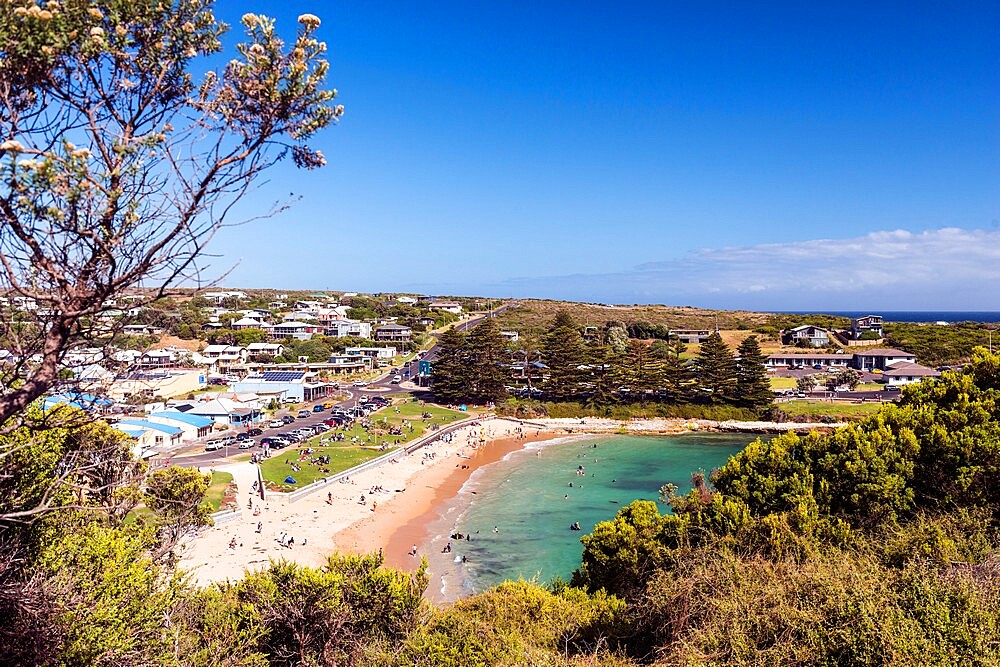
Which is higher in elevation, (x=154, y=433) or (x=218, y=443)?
(x=154, y=433)

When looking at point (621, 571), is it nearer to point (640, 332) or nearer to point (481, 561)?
point (481, 561)

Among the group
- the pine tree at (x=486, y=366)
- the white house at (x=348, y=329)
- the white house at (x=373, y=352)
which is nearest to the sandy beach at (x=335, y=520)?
the pine tree at (x=486, y=366)

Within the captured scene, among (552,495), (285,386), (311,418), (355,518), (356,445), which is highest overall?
(285,386)

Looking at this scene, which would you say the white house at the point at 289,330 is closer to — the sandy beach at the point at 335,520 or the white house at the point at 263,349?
the white house at the point at 263,349

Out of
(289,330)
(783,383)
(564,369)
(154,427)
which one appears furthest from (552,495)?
(289,330)

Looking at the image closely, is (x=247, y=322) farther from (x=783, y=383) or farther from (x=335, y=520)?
(x=783, y=383)

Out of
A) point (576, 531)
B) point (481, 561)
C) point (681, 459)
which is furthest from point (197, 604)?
point (681, 459)

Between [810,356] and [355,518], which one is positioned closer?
[355,518]
